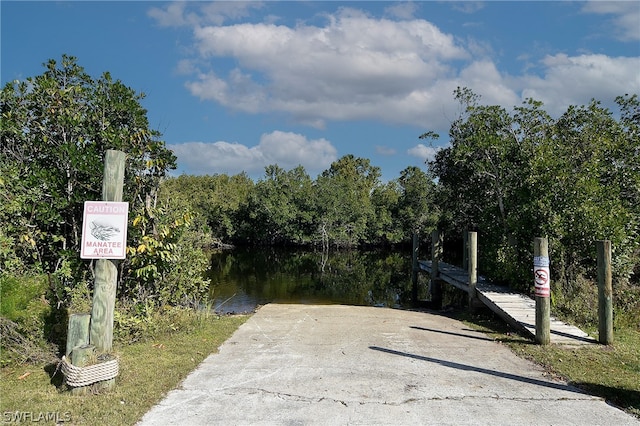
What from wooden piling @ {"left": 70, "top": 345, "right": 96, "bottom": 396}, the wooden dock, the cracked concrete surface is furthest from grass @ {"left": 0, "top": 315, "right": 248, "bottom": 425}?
the wooden dock

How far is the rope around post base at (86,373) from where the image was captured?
454cm

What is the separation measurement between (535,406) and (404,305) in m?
12.4

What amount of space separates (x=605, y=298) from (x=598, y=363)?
1.35 metres

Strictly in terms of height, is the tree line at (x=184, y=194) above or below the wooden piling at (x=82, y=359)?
above

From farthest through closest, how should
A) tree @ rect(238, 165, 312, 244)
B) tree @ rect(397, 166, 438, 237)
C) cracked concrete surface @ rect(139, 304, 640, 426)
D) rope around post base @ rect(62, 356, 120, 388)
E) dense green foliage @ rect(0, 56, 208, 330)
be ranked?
1. tree @ rect(238, 165, 312, 244)
2. tree @ rect(397, 166, 438, 237)
3. dense green foliage @ rect(0, 56, 208, 330)
4. rope around post base @ rect(62, 356, 120, 388)
5. cracked concrete surface @ rect(139, 304, 640, 426)

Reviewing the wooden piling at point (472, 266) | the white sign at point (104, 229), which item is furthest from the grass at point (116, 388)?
the wooden piling at point (472, 266)

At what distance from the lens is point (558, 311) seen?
9055mm

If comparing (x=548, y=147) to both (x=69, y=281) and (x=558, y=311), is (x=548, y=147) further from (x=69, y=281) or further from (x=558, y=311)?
(x=69, y=281)

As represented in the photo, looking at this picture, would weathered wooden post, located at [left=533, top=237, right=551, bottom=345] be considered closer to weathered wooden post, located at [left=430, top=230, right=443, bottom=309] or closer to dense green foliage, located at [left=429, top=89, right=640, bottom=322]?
dense green foliage, located at [left=429, top=89, right=640, bottom=322]

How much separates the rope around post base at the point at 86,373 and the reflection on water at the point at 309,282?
363 inches

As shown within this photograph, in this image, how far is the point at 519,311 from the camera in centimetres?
→ 872

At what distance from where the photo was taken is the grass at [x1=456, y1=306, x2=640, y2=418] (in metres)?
4.97

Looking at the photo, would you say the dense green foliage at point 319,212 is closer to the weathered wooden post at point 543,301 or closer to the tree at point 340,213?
the tree at point 340,213

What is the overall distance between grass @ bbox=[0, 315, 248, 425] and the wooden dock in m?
5.24
